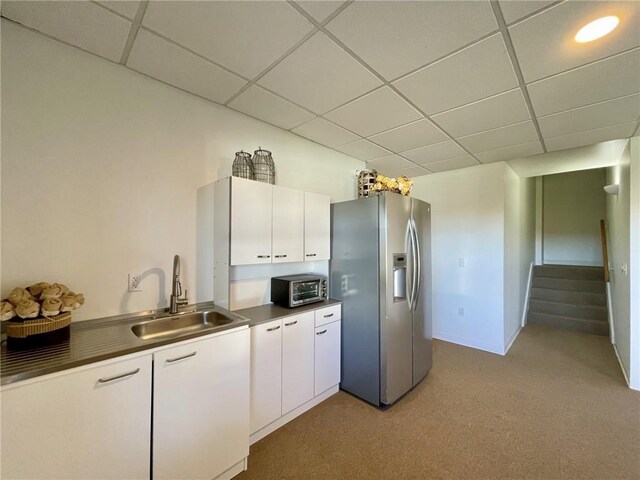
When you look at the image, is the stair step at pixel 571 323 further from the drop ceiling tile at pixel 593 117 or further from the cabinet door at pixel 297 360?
the cabinet door at pixel 297 360

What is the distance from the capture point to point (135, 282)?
1.78 m

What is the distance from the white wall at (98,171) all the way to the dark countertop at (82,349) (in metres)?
0.15

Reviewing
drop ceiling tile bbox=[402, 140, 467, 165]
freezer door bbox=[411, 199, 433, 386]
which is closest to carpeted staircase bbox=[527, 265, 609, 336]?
freezer door bbox=[411, 199, 433, 386]

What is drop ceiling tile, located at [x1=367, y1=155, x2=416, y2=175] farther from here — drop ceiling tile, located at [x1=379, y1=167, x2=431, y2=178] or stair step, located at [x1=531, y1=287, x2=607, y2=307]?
stair step, located at [x1=531, y1=287, x2=607, y2=307]

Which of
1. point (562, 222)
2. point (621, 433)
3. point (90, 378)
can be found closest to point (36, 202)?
point (90, 378)

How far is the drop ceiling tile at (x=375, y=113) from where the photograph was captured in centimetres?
205

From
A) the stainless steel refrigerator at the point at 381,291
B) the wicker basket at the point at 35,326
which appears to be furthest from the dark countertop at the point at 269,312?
the wicker basket at the point at 35,326

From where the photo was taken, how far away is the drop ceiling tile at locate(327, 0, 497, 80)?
1.27 meters

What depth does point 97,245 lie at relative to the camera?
1.64m

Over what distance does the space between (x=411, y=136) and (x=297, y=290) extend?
2.00 m

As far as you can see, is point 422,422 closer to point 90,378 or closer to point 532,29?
point 90,378

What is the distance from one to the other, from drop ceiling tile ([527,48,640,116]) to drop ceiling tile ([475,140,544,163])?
3.00 ft

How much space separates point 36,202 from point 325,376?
2.44 meters

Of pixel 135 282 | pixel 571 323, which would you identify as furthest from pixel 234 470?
pixel 571 323
